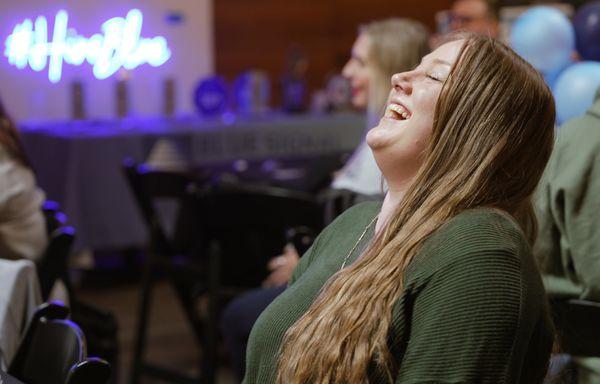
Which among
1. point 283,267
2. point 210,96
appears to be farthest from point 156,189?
point 210,96

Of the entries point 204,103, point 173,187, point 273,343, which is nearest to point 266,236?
point 173,187

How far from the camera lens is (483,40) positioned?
1461 millimetres

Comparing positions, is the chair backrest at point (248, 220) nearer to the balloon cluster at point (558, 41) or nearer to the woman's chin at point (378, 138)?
the balloon cluster at point (558, 41)

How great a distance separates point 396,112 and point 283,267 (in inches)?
65.1

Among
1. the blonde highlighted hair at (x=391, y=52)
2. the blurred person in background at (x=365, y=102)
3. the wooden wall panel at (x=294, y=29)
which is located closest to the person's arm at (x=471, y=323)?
the blurred person in background at (x=365, y=102)

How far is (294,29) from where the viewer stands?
22.9 feet

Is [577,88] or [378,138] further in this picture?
[577,88]

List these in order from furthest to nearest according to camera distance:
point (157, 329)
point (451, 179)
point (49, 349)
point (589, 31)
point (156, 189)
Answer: point (157, 329) → point (156, 189) → point (589, 31) → point (49, 349) → point (451, 179)

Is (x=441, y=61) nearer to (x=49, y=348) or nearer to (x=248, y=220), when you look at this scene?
(x=49, y=348)

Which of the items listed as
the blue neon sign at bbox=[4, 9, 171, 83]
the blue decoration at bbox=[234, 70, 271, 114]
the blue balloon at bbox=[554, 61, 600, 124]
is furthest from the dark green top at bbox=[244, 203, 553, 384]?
the blue decoration at bbox=[234, 70, 271, 114]

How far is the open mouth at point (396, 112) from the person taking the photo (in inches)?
60.2

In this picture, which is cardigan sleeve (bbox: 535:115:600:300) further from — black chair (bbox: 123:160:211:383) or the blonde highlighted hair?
black chair (bbox: 123:160:211:383)

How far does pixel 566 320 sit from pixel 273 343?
893mm

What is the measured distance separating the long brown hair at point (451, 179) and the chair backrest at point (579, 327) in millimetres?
748
